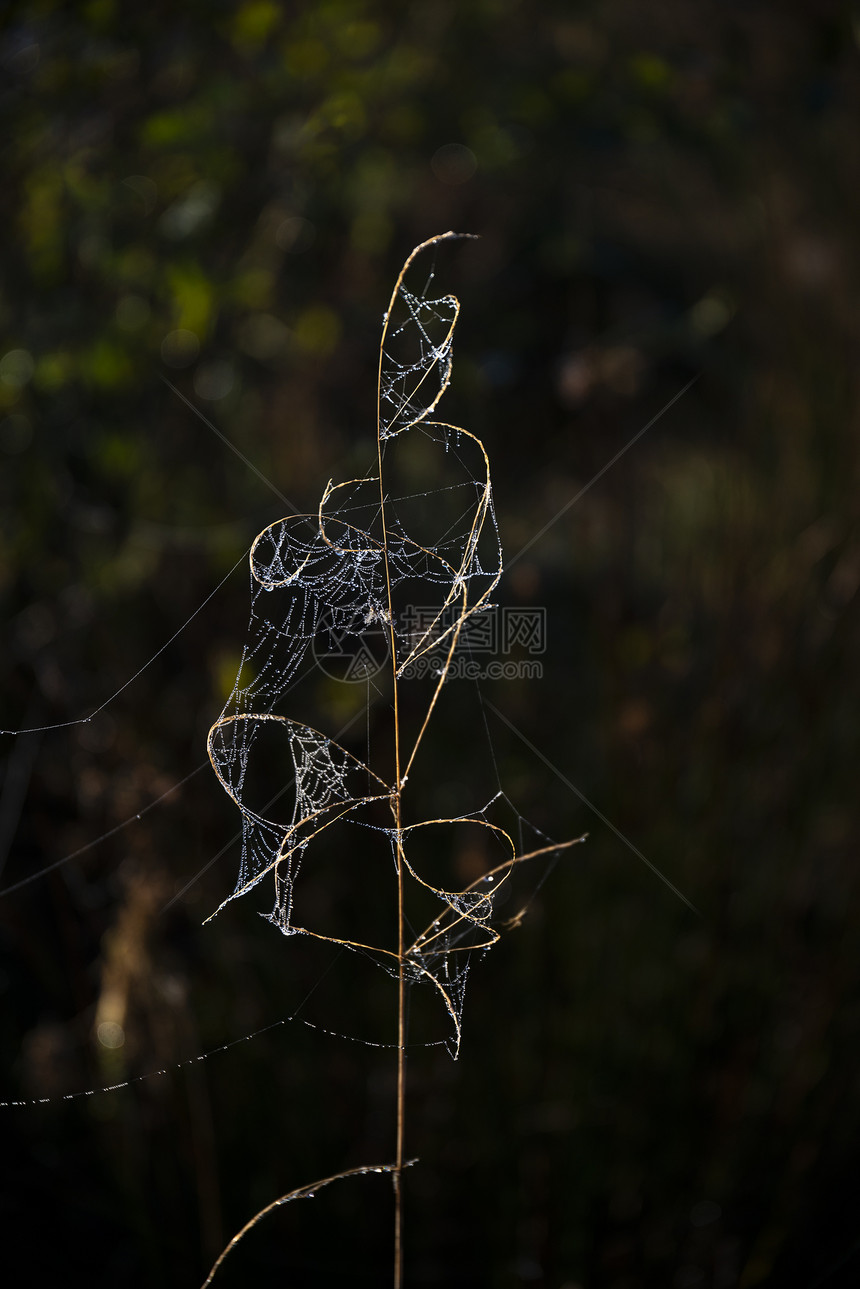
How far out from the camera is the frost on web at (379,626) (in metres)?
0.54

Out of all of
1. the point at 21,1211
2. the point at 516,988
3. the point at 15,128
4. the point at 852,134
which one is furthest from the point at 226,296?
the point at 21,1211

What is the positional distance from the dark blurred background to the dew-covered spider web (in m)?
0.08

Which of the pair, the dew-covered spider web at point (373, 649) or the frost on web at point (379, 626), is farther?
the dew-covered spider web at point (373, 649)

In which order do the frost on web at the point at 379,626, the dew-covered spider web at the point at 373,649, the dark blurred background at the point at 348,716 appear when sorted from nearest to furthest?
the frost on web at the point at 379,626 < the dew-covered spider web at the point at 373,649 < the dark blurred background at the point at 348,716

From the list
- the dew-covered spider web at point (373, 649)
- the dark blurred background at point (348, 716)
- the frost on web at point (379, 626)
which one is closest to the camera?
the frost on web at point (379, 626)

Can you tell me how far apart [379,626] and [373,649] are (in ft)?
1.08

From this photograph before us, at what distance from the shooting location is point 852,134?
1043mm

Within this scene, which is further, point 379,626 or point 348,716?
point 348,716

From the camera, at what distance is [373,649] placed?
4.41ft

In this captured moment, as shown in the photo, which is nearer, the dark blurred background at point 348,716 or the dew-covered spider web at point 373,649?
the dew-covered spider web at point 373,649

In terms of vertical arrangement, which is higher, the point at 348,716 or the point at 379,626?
the point at 379,626

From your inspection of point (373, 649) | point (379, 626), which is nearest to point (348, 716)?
point (373, 649)

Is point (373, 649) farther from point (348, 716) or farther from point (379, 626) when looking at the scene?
point (379, 626)

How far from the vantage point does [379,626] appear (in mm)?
1017
